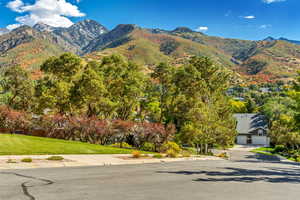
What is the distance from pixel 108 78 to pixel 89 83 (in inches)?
242

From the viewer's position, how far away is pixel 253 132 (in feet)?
263

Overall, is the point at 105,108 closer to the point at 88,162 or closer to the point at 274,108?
the point at 88,162

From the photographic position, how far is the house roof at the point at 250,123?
80.3 metres

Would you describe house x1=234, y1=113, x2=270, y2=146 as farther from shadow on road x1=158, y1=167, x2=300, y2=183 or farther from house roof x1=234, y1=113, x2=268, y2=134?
shadow on road x1=158, y1=167, x2=300, y2=183

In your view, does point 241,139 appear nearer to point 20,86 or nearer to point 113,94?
point 113,94

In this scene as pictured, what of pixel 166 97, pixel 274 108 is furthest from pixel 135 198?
pixel 274 108

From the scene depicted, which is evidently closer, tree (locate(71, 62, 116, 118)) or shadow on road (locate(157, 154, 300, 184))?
shadow on road (locate(157, 154, 300, 184))

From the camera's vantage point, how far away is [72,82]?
34875mm

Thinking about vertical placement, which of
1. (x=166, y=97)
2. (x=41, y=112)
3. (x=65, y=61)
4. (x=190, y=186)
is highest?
(x=65, y=61)

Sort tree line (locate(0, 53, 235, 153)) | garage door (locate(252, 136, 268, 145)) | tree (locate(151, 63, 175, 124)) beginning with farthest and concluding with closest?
1. garage door (locate(252, 136, 268, 145))
2. tree (locate(151, 63, 175, 124))
3. tree line (locate(0, 53, 235, 153))

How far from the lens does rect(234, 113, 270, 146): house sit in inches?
3108

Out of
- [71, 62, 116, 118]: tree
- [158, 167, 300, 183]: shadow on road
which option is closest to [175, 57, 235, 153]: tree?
[71, 62, 116, 118]: tree

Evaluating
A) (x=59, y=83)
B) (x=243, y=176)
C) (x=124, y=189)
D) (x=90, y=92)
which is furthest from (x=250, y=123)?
(x=124, y=189)

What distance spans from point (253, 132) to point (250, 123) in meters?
3.50
